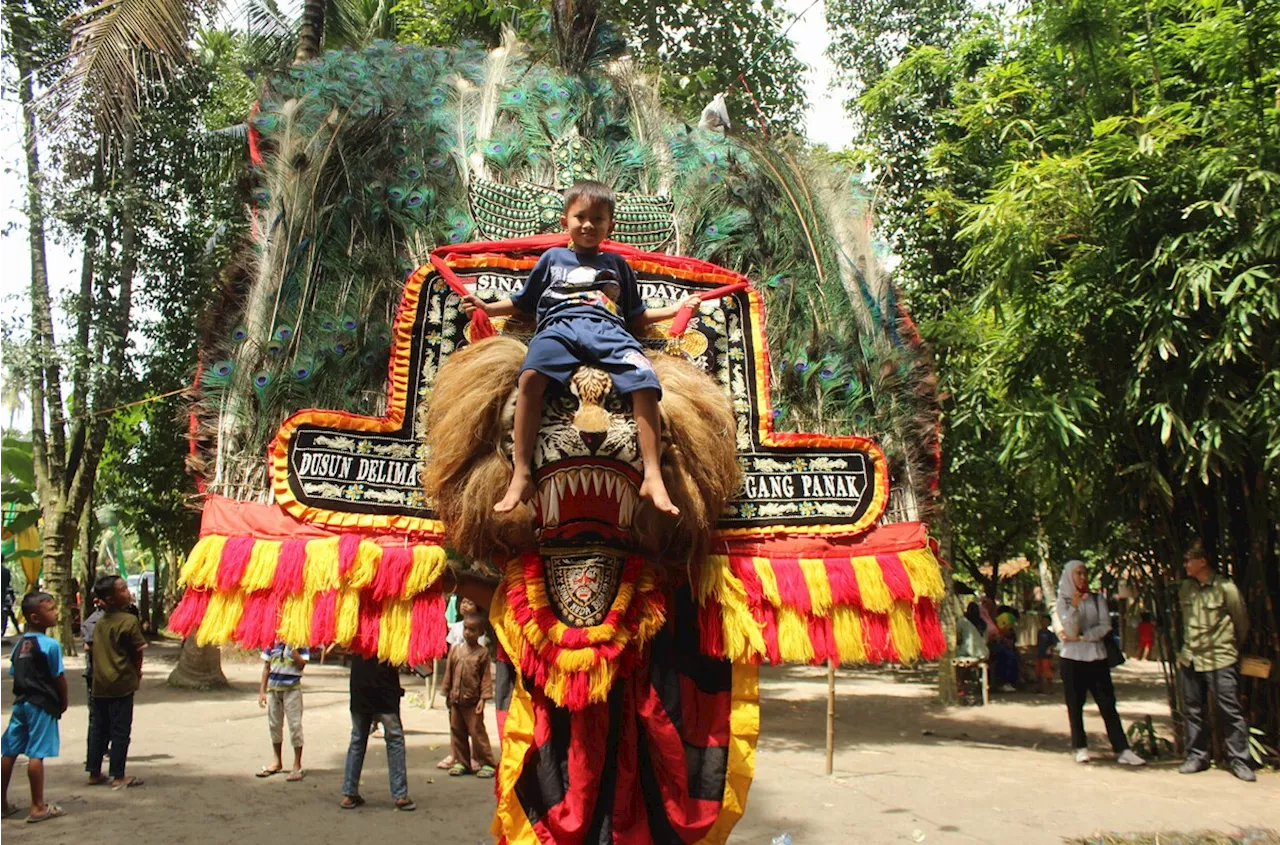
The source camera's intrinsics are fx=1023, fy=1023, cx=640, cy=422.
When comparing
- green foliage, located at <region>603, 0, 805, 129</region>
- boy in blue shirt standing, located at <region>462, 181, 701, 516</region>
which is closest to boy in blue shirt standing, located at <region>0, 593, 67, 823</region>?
boy in blue shirt standing, located at <region>462, 181, 701, 516</region>

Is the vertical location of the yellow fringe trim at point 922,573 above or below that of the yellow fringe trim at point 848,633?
above

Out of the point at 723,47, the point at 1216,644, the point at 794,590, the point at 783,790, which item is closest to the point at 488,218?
the point at 794,590

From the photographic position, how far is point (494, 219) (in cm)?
442

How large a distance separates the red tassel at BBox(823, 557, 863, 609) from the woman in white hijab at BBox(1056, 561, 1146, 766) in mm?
5587

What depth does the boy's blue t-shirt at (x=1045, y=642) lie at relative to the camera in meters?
16.6

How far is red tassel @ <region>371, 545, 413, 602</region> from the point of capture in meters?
3.62

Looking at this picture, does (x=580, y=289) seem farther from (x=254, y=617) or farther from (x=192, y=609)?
(x=192, y=609)

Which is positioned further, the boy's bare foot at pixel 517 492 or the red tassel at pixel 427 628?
the red tassel at pixel 427 628

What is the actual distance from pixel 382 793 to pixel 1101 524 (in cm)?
642

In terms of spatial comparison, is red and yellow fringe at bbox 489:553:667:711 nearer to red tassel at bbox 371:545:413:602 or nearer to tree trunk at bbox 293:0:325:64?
red tassel at bbox 371:545:413:602

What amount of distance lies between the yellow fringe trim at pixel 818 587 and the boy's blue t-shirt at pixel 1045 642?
14.1 meters

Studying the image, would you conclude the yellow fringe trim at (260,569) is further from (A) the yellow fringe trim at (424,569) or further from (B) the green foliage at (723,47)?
(B) the green foliage at (723,47)

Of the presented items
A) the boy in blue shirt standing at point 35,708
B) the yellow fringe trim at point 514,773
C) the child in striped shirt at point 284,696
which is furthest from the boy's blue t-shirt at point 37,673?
the yellow fringe trim at point 514,773

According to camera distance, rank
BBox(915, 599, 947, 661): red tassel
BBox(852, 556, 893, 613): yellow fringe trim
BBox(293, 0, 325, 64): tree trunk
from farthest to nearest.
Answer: BBox(293, 0, 325, 64): tree trunk
BBox(915, 599, 947, 661): red tassel
BBox(852, 556, 893, 613): yellow fringe trim
